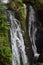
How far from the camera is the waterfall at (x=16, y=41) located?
334 inches

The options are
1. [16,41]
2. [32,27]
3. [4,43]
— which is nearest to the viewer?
[4,43]

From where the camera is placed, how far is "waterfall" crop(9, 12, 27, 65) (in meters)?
8.49

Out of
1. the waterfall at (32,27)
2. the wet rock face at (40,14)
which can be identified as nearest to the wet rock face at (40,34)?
the wet rock face at (40,14)

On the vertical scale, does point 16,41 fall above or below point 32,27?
above

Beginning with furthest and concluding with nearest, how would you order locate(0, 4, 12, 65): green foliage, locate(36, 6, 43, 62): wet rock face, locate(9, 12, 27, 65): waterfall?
1. locate(36, 6, 43, 62): wet rock face
2. locate(9, 12, 27, 65): waterfall
3. locate(0, 4, 12, 65): green foliage

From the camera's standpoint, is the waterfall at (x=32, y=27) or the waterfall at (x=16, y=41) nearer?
the waterfall at (x=16, y=41)

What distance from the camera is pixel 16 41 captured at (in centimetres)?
882

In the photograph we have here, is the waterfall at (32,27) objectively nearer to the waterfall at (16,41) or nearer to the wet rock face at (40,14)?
the wet rock face at (40,14)

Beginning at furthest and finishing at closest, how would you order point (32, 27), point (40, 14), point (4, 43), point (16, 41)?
point (40, 14) → point (32, 27) → point (16, 41) → point (4, 43)

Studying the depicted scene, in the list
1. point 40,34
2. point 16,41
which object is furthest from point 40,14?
point 16,41

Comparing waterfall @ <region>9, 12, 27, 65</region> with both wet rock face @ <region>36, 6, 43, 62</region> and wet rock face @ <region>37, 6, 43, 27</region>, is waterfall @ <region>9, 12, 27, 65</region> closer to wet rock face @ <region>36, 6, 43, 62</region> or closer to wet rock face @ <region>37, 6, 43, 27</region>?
wet rock face @ <region>36, 6, 43, 62</region>

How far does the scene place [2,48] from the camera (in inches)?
289

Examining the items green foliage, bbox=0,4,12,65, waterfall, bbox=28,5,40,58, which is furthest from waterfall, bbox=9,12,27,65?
waterfall, bbox=28,5,40,58

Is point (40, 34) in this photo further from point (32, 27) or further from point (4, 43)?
point (4, 43)
